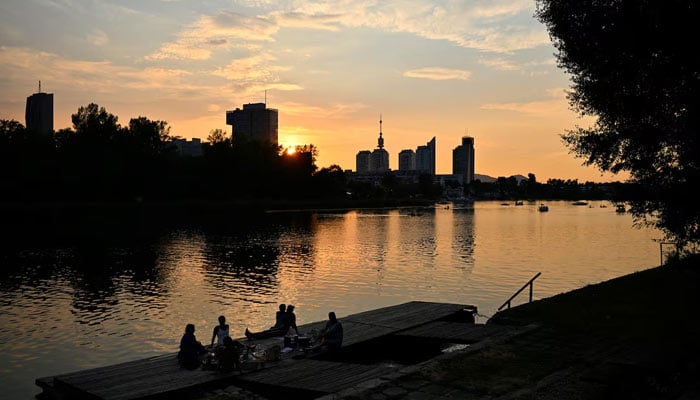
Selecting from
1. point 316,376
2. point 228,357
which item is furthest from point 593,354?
point 228,357

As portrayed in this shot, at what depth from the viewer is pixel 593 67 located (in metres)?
25.3

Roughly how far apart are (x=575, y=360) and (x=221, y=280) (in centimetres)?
3493

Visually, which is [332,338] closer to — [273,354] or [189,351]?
Answer: [273,354]

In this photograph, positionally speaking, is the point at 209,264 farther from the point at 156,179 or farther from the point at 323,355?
the point at 156,179

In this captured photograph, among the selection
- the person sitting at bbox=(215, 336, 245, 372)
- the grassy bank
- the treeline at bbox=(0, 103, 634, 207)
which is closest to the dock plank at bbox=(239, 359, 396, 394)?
the person sitting at bbox=(215, 336, 245, 372)

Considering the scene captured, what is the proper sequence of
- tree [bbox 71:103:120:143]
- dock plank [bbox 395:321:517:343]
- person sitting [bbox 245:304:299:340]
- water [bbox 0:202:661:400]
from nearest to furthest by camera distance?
1. person sitting [bbox 245:304:299:340]
2. dock plank [bbox 395:321:517:343]
3. water [bbox 0:202:661:400]
4. tree [bbox 71:103:120:143]

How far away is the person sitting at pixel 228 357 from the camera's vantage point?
18.6m

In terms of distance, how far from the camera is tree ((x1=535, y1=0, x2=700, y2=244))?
2156 cm

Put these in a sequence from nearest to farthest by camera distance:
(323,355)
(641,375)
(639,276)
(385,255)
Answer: (641,375), (323,355), (639,276), (385,255)

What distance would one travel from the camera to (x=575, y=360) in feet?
60.7

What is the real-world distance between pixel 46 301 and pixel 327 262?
96.3 ft

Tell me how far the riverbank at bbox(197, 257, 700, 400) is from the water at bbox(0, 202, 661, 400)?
10480 mm

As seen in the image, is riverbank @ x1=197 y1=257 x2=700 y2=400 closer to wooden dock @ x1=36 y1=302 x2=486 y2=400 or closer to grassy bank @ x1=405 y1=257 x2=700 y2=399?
grassy bank @ x1=405 y1=257 x2=700 y2=399

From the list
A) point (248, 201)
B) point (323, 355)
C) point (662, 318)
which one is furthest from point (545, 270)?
point (248, 201)
